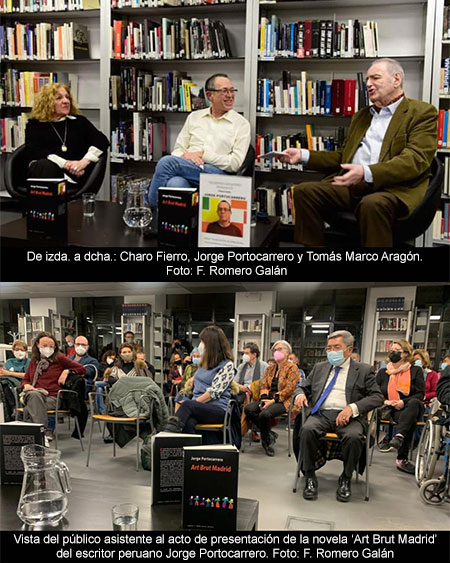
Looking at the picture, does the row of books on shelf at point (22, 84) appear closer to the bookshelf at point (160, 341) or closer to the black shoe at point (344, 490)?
the bookshelf at point (160, 341)

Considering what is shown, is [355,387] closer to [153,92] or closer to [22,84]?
[153,92]

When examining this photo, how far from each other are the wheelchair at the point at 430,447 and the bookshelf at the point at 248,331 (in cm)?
135

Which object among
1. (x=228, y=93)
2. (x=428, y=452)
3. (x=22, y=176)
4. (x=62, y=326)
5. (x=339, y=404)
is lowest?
(x=428, y=452)

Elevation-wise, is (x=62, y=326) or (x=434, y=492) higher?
(x=62, y=326)

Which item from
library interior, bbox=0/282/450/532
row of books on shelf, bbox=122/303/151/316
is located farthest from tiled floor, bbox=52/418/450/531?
row of books on shelf, bbox=122/303/151/316

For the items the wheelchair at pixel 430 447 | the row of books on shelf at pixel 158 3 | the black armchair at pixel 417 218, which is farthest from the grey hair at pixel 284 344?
the row of books on shelf at pixel 158 3

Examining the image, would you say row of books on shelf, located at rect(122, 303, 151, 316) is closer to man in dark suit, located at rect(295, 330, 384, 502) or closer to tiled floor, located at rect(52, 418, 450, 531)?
tiled floor, located at rect(52, 418, 450, 531)

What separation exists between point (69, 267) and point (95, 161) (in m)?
1.32

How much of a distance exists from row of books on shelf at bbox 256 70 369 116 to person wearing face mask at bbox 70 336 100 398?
246 centimetres

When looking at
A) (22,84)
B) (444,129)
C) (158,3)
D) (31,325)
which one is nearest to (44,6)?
(22,84)

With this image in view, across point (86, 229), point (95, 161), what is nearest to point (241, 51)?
point (95, 161)

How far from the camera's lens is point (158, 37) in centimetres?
504

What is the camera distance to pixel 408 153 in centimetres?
337

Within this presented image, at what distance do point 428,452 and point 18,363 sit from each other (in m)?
3.41
